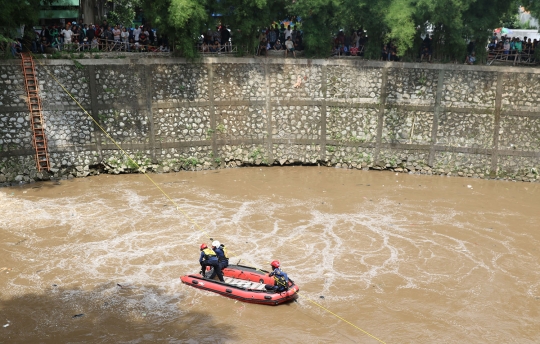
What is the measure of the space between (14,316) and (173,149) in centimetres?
1096

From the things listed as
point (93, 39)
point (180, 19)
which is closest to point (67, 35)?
point (93, 39)

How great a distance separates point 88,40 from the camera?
2097 centimetres

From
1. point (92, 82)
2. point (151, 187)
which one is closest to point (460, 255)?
point (151, 187)

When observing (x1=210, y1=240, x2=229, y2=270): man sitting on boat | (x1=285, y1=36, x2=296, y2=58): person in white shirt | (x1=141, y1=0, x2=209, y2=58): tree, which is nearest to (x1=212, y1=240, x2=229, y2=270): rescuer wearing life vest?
(x1=210, y1=240, x2=229, y2=270): man sitting on boat

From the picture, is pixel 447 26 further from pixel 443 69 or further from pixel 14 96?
pixel 14 96

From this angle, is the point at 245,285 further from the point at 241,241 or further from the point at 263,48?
the point at 263,48

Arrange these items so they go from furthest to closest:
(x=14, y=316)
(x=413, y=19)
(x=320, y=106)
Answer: (x=320, y=106)
(x=413, y=19)
(x=14, y=316)

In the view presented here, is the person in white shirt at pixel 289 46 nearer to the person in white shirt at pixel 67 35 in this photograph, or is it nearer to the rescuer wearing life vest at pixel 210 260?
the person in white shirt at pixel 67 35

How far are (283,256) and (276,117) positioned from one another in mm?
9101

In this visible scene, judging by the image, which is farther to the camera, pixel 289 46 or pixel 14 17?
pixel 289 46

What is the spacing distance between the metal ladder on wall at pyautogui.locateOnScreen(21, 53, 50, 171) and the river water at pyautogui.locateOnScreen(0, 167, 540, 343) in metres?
0.94

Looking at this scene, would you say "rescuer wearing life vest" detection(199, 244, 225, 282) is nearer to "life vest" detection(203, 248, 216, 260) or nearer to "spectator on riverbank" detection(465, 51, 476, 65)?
"life vest" detection(203, 248, 216, 260)

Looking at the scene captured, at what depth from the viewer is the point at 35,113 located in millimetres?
19812

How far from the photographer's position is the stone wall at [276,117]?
66.9 ft
